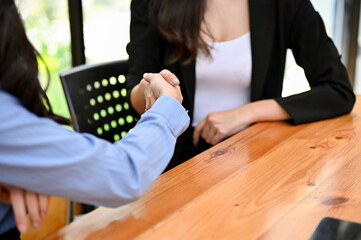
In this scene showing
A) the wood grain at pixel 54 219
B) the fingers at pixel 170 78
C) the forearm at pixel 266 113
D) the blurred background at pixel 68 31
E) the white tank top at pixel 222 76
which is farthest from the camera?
the wood grain at pixel 54 219

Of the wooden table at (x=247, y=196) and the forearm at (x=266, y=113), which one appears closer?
the wooden table at (x=247, y=196)

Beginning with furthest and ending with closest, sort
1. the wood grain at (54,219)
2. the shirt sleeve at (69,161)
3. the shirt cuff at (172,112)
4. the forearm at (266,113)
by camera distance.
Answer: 1. the wood grain at (54,219)
2. the forearm at (266,113)
3. the shirt cuff at (172,112)
4. the shirt sleeve at (69,161)

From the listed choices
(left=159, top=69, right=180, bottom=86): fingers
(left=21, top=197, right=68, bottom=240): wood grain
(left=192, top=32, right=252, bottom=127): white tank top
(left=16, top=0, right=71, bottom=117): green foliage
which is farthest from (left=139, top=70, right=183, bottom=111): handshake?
(left=21, top=197, right=68, bottom=240): wood grain

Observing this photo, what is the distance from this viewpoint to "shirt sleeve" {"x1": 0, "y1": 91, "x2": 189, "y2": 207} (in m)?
0.51

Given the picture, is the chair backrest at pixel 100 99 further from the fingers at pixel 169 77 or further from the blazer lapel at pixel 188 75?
the fingers at pixel 169 77

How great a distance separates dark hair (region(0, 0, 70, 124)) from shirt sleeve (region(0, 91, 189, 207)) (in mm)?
15

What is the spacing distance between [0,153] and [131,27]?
0.71m

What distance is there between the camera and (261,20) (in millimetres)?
1204

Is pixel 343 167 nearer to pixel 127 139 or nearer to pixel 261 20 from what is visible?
pixel 127 139

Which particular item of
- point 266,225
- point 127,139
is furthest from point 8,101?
point 266,225

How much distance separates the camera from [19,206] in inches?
22.6

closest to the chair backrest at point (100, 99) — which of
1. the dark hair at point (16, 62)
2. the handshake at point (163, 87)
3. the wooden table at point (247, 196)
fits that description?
the handshake at point (163, 87)

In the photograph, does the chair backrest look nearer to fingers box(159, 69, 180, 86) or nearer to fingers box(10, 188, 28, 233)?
fingers box(159, 69, 180, 86)

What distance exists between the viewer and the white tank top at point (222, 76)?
120cm
